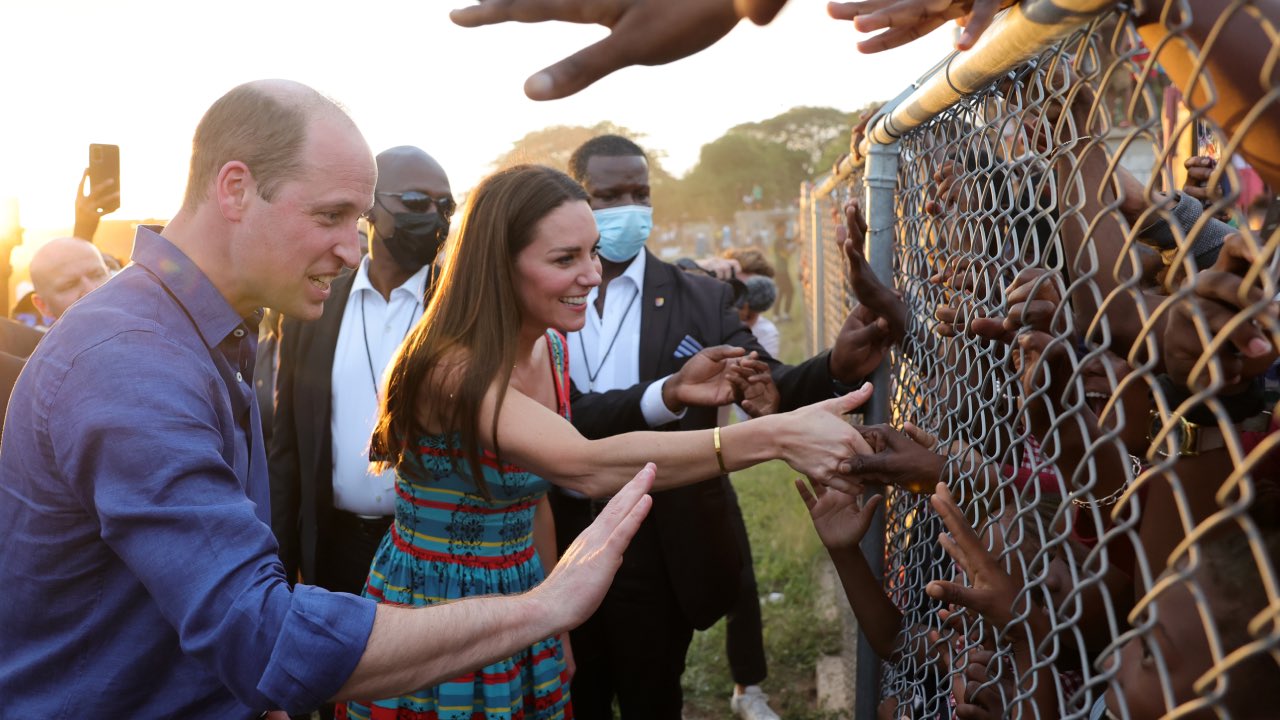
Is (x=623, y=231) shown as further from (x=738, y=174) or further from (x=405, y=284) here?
(x=738, y=174)

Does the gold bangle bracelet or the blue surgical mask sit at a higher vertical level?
the blue surgical mask

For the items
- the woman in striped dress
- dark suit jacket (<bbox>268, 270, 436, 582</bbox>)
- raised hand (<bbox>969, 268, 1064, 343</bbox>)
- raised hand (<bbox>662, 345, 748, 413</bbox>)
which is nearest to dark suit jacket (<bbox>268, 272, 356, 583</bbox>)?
dark suit jacket (<bbox>268, 270, 436, 582</bbox>)

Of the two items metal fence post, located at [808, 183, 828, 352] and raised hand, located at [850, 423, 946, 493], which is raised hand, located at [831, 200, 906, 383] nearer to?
raised hand, located at [850, 423, 946, 493]

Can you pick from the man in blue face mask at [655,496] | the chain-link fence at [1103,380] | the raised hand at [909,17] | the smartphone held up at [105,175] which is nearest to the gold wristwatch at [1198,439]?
the chain-link fence at [1103,380]

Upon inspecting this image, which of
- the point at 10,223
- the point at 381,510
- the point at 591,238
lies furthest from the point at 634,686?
the point at 10,223

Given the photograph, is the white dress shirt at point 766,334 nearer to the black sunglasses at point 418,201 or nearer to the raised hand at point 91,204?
the black sunglasses at point 418,201

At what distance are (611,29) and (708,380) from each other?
2153mm

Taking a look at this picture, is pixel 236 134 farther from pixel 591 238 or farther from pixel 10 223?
pixel 10 223

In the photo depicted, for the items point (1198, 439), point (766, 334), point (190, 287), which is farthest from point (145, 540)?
point (766, 334)

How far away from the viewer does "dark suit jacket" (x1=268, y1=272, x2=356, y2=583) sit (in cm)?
370

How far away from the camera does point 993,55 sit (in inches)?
55.1

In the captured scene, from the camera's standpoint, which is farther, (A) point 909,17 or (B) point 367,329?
(B) point 367,329

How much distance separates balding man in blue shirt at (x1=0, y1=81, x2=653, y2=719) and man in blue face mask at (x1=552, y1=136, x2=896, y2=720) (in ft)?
4.28

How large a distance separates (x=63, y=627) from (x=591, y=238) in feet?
5.79
